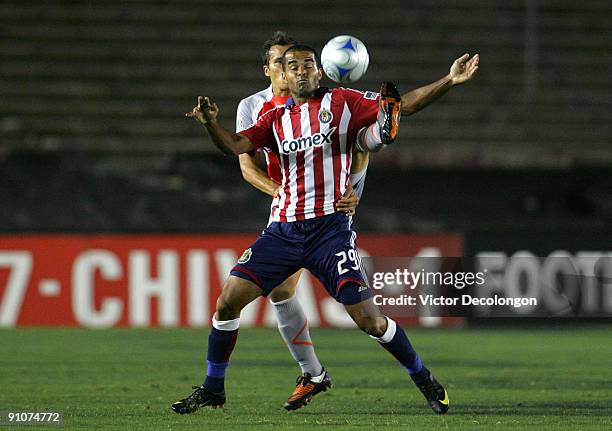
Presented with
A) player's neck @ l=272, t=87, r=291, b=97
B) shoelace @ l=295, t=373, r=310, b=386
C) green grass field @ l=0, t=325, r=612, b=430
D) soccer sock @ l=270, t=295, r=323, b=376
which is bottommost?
green grass field @ l=0, t=325, r=612, b=430

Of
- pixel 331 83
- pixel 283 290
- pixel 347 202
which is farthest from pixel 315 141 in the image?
pixel 331 83

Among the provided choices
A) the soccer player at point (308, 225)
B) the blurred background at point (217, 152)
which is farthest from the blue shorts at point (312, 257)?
the blurred background at point (217, 152)

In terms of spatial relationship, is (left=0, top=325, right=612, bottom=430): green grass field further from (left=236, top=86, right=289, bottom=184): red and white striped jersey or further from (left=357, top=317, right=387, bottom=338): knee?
(left=236, top=86, right=289, bottom=184): red and white striped jersey

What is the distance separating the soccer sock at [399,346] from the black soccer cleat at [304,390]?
614mm

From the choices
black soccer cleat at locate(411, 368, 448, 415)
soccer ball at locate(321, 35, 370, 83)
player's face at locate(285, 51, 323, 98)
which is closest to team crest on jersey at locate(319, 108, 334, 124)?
player's face at locate(285, 51, 323, 98)

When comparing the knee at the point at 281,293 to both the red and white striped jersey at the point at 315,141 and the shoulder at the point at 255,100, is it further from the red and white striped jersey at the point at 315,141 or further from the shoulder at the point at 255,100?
the shoulder at the point at 255,100

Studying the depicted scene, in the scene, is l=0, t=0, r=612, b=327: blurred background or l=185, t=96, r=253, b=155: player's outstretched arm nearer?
l=185, t=96, r=253, b=155: player's outstretched arm

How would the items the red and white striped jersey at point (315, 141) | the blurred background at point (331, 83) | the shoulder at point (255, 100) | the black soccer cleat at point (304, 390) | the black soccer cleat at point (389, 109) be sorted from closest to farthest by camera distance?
the black soccer cleat at point (389, 109) → the red and white striped jersey at point (315, 141) → the black soccer cleat at point (304, 390) → the shoulder at point (255, 100) → the blurred background at point (331, 83)

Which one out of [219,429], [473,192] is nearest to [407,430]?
[219,429]

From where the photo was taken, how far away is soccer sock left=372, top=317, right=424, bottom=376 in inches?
247

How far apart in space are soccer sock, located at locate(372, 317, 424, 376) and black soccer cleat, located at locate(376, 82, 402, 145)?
104 centimetres

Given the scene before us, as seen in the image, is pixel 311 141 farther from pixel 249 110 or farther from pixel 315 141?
pixel 249 110

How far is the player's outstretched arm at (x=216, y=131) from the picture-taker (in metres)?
5.88

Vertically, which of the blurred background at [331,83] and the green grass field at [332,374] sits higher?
the blurred background at [331,83]
